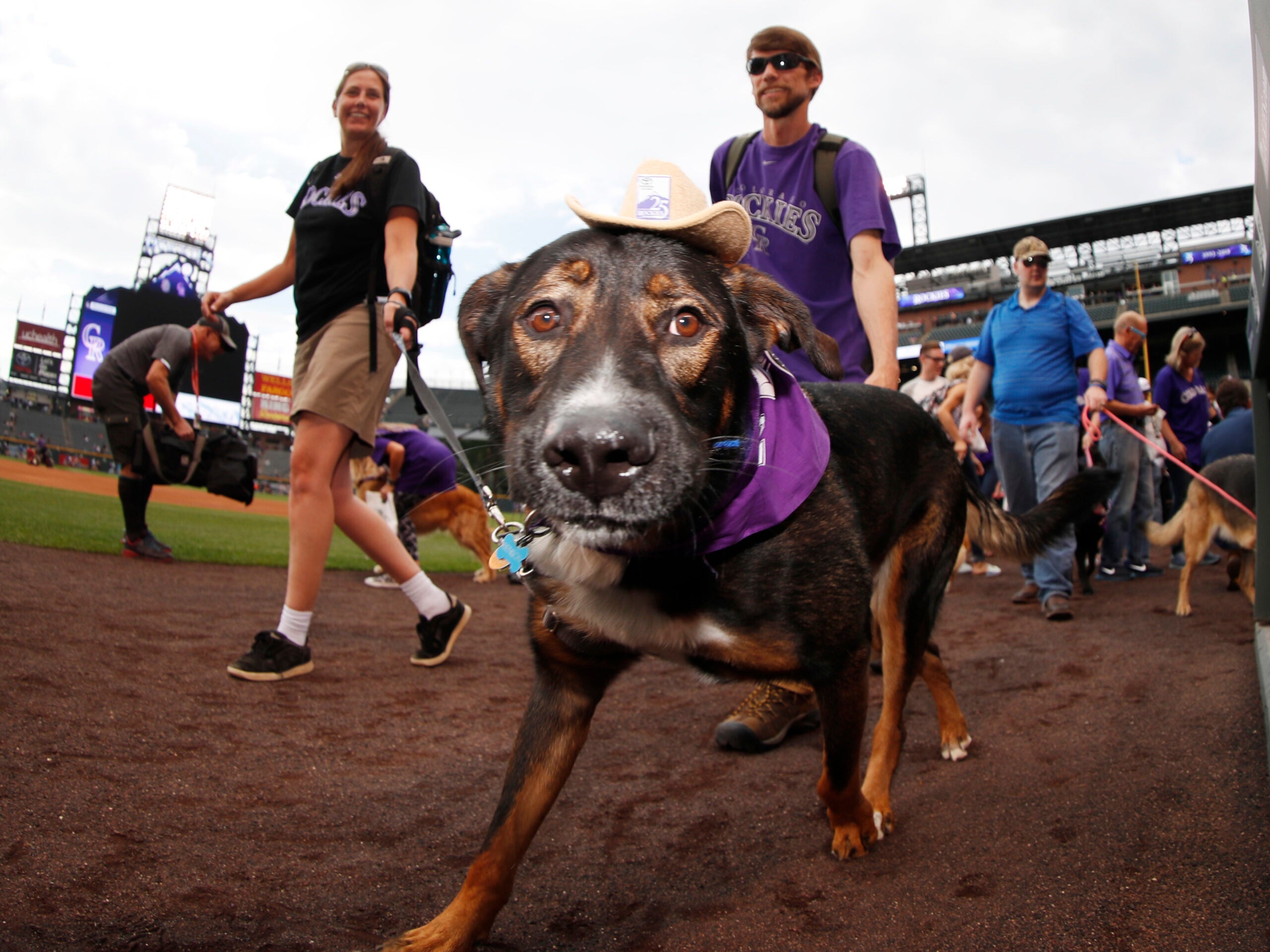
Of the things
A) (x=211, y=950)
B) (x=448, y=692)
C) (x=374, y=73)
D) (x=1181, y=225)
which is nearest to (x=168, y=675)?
(x=448, y=692)

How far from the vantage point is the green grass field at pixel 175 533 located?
854 centimetres

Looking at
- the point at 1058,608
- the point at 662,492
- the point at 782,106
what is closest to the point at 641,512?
the point at 662,492

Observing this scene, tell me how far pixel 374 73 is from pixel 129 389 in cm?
496

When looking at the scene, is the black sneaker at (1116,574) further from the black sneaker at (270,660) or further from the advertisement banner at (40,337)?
the advertisement banner at (40,337)

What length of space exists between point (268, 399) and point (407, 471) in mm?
62256

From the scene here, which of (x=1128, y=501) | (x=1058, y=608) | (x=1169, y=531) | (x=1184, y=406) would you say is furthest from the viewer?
(x=1184, y=406)

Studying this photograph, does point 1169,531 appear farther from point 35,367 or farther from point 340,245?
point 35,367

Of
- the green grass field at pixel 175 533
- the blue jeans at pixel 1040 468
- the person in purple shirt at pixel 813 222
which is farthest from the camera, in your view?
the green grass field at pixel 175 533

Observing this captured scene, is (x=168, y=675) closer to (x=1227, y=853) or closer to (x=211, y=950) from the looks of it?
(x=211, y=950)

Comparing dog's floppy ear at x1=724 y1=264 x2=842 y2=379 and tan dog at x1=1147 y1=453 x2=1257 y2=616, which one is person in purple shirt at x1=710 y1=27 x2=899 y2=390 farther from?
tan dog at x1=1147 y1=453 x2=1257 y2=616

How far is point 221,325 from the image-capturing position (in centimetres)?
593

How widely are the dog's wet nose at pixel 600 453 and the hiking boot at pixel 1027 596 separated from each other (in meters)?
6.10

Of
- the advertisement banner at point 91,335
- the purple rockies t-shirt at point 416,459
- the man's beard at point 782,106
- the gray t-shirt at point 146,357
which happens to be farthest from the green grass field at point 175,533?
the advertisement banner at point 91,335

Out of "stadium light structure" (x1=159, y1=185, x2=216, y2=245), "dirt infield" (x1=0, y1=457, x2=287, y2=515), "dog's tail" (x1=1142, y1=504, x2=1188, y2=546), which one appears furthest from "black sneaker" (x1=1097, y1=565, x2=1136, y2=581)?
"stadium light structure" (x1=159, y1=185, x2=216, y2=245)
